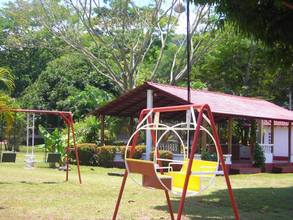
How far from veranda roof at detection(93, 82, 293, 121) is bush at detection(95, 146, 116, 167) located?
7.32 ft

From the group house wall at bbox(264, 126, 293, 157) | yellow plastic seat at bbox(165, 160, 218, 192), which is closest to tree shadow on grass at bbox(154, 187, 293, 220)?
yellow plastic seat at bbox(165, 160, 218, 192)

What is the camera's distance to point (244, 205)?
11.6 metres

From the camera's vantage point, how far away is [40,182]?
15.4 m

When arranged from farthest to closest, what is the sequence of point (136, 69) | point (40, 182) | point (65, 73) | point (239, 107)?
1. point (65, 73)
2. point (136, 69)
3. point (239, 107)
4. point (40, 182)

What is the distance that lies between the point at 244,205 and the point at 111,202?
114 inches

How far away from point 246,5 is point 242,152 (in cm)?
1759

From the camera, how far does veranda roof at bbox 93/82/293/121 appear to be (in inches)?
883

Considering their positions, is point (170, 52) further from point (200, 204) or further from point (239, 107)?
point (200, 204)

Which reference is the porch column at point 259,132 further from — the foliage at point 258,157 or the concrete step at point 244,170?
the concrete step at point 244,170

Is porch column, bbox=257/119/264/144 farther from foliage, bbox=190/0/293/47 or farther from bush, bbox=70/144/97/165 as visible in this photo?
foliage, bbox=190/0/293/47

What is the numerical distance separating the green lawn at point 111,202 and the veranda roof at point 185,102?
284 inches

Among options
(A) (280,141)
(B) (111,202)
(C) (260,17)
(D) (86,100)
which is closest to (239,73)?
(A) (280,141)

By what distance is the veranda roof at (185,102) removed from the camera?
73.6 feet

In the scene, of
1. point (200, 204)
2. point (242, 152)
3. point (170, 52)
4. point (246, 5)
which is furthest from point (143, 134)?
point (246, 5)
